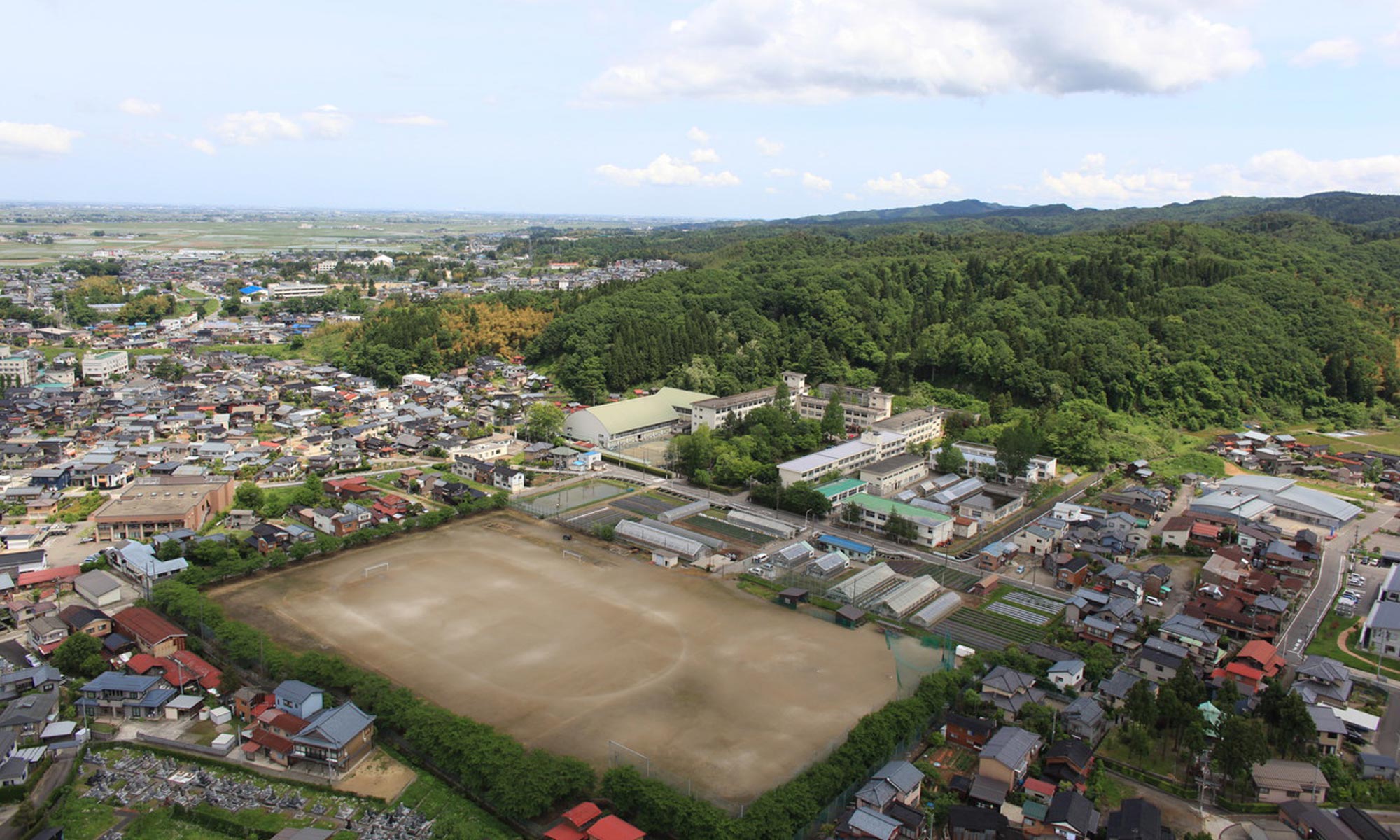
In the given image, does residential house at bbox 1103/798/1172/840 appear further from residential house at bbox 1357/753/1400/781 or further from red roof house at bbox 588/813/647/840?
red roof house at bbox 588/813/647/840

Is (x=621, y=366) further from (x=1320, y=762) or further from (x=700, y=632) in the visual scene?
(x=1320, y=762)

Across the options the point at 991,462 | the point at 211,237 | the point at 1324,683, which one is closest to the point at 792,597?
the point at 1324,683

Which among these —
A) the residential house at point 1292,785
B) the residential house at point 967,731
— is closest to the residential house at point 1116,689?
the residential house at point 1292,785

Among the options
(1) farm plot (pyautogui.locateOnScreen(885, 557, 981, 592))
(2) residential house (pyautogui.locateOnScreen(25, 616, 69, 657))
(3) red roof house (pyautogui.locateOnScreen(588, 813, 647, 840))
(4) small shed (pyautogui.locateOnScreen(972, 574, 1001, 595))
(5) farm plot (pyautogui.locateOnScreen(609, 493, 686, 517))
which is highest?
(3) red roof house (pyautogui.locateOnScreen(588, 813, 647, 840))

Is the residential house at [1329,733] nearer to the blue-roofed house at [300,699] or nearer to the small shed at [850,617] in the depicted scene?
the small shed at [850,617]

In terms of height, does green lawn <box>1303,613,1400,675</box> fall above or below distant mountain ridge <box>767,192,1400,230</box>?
below

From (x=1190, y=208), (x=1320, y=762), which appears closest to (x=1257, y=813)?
(x=1320, y=762)

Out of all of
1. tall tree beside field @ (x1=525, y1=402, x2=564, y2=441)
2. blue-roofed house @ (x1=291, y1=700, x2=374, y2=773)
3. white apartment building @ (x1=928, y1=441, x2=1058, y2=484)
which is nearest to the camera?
blue-roofed house @ (x1=291, y1=700, x2=374, y2=773)

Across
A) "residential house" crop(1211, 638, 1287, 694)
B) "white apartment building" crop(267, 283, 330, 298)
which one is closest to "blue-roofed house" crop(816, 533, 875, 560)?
"residential house" crop(1211, 638, 1287, 694)
